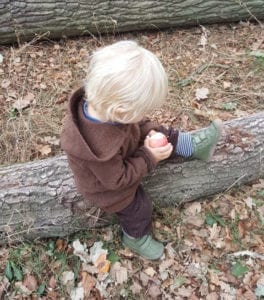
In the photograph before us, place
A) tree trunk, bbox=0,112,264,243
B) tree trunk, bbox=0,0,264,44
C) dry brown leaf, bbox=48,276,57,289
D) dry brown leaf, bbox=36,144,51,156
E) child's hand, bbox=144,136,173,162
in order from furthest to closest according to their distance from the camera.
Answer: tree trunk, bbox=0,0,264,44, dry brown leaf, bbox=36,144,51,156, dry brown leaf, bbox=48,276,57,289, tree trunk, bbox=0,112,264,243, child's hand, bbox=144,136,173,162

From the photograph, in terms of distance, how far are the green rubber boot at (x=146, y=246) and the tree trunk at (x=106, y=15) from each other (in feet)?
8.85

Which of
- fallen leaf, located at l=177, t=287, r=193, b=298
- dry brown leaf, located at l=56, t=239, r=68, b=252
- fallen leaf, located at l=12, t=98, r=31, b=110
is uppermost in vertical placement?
fallen leaf, located at l=12, t=98, r=31, b=110

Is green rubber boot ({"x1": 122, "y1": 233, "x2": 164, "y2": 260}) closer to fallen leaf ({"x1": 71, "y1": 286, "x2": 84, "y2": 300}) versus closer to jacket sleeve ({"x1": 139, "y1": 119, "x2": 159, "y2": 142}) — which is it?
fallen leaf ({"x1": 71, "y1": 286, "x2": 84, "y2": 300})

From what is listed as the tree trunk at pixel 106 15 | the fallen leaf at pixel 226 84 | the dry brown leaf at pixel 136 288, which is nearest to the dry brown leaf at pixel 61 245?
the dry brown leaf at pixel 136 288

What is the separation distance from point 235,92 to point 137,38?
1.48 metres

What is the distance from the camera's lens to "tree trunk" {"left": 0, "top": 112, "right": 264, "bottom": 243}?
10.3 feet

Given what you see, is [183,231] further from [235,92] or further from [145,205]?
[235,92]

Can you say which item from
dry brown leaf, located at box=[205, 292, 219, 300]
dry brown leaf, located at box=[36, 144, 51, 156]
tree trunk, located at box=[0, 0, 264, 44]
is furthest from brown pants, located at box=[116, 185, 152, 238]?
tree trunk, located at box=[0, 0, 264, 44]

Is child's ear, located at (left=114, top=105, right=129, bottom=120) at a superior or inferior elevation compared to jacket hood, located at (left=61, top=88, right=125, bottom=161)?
superior

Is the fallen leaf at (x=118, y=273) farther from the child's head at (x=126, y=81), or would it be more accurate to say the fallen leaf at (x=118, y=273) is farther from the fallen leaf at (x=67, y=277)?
the child's head at (x=126, y=81)

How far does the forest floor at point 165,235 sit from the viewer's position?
321 cm

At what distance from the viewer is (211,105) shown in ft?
14.4

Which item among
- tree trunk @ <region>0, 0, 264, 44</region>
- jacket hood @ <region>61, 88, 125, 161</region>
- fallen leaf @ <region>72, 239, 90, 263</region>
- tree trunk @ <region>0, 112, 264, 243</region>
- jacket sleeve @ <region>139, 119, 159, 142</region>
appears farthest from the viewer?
tree trunk @ <region>0, 0, 264, 44</region>

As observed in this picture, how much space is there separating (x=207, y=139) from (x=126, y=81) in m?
1.04
